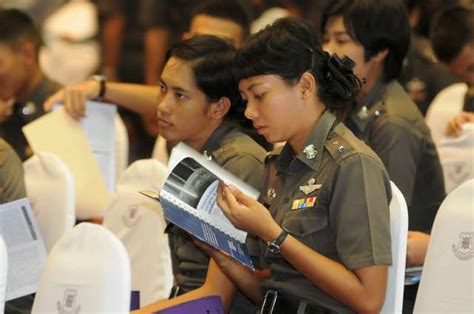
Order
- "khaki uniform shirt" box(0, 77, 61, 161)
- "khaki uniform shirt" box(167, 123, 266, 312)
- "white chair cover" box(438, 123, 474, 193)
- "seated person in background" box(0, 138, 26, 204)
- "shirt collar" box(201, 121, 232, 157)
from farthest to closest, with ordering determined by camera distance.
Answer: "khaki uniform shirt" box(0, 77, 61, 161) → "white chair cover" box(438, 123, 474, 193) → "seated person in background" box(0, 138, 26, 204) → "shirt collar" box(201, 121, 232, 157) → "khaki uniform shirt" box(167, 123, 266, 312)

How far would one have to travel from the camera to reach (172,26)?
6.81 m

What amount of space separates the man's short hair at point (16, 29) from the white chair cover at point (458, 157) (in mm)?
1971

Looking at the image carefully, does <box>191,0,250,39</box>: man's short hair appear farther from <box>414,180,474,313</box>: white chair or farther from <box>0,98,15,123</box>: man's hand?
<box>414,180,474,313</box>: white chair

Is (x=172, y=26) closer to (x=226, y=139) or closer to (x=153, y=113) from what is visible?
(x=153, y=113)

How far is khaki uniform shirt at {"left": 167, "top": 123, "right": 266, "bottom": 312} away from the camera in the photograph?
124 inches

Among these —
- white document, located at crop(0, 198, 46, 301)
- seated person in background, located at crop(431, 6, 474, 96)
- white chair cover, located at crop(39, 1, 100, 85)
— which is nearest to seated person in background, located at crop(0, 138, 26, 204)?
white document, located at crop(0, 198, 46, 301)

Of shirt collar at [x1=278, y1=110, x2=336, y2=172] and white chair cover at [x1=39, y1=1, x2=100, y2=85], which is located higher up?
shirt collar at [x1=278, y1=110, x2=336, y2=172]

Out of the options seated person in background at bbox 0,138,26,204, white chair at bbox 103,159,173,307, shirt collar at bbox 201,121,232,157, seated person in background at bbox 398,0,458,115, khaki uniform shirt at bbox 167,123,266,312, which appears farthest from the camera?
seated person in background at bbox 398,0,458,115

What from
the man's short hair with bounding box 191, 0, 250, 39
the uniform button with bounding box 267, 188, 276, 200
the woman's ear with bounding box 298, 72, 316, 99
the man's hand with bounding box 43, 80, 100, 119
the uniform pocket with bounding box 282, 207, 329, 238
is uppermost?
the woman's ear with bounding box 298, 72, 316, 99

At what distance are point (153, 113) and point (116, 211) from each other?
66 cm

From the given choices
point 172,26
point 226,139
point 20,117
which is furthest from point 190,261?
point 172,26

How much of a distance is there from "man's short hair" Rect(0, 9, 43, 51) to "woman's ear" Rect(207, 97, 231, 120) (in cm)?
180

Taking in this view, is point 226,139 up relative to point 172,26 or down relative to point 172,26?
up

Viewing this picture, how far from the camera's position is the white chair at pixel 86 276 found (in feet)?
8.93
